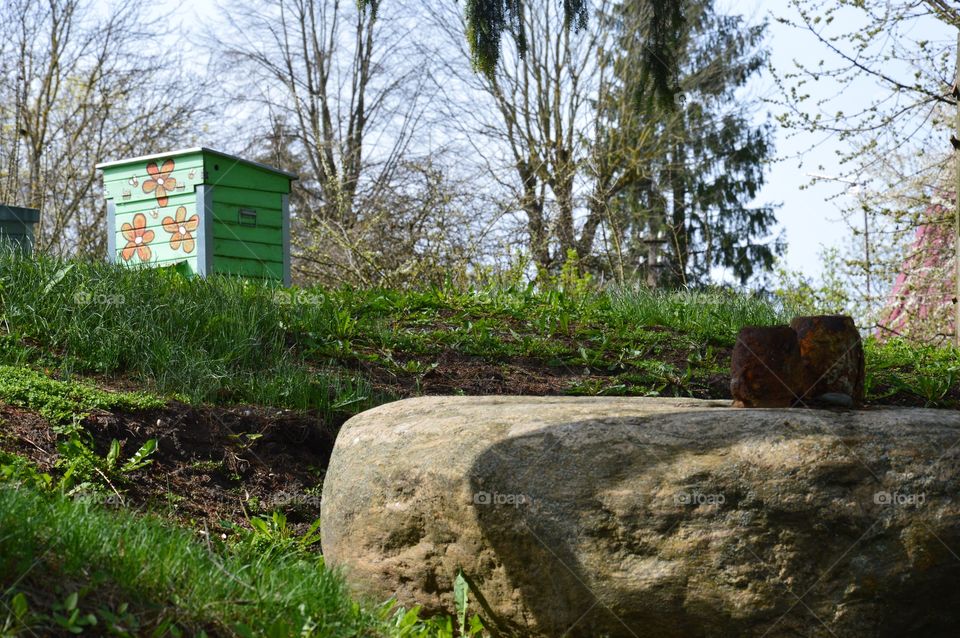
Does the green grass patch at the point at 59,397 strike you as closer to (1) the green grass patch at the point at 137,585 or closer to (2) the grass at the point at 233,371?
(2) the grass at the point at 233,371

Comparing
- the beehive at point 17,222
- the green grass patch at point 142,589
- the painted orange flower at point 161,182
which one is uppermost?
the painted orange flower at point 161,182

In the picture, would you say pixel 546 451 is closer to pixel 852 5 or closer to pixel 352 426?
pixel 352 426

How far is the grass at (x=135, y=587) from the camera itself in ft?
7.15

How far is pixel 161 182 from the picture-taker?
8.77 meters

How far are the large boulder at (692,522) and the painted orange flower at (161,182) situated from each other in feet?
21.5

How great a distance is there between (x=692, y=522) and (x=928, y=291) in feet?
34.4

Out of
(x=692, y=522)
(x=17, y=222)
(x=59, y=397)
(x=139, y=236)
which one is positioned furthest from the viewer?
(x=17, y=222)

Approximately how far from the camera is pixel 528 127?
1509 centimetres

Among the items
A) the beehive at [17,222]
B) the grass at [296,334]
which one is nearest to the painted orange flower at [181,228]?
the beehive at [17,222]

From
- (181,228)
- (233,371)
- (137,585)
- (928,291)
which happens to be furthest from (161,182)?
(928,291)

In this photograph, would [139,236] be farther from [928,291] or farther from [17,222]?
[928,291]

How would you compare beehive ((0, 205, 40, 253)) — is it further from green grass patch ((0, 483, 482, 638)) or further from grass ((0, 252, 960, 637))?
green grass patch ((0, 483, 482, 638))

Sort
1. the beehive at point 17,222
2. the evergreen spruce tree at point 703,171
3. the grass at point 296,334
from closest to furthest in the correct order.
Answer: the grass at point 296,334, the beehive at point 17,222, the evergreen spruce tree at point 703,171

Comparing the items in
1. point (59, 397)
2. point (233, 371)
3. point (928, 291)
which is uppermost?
point (928, 291)
